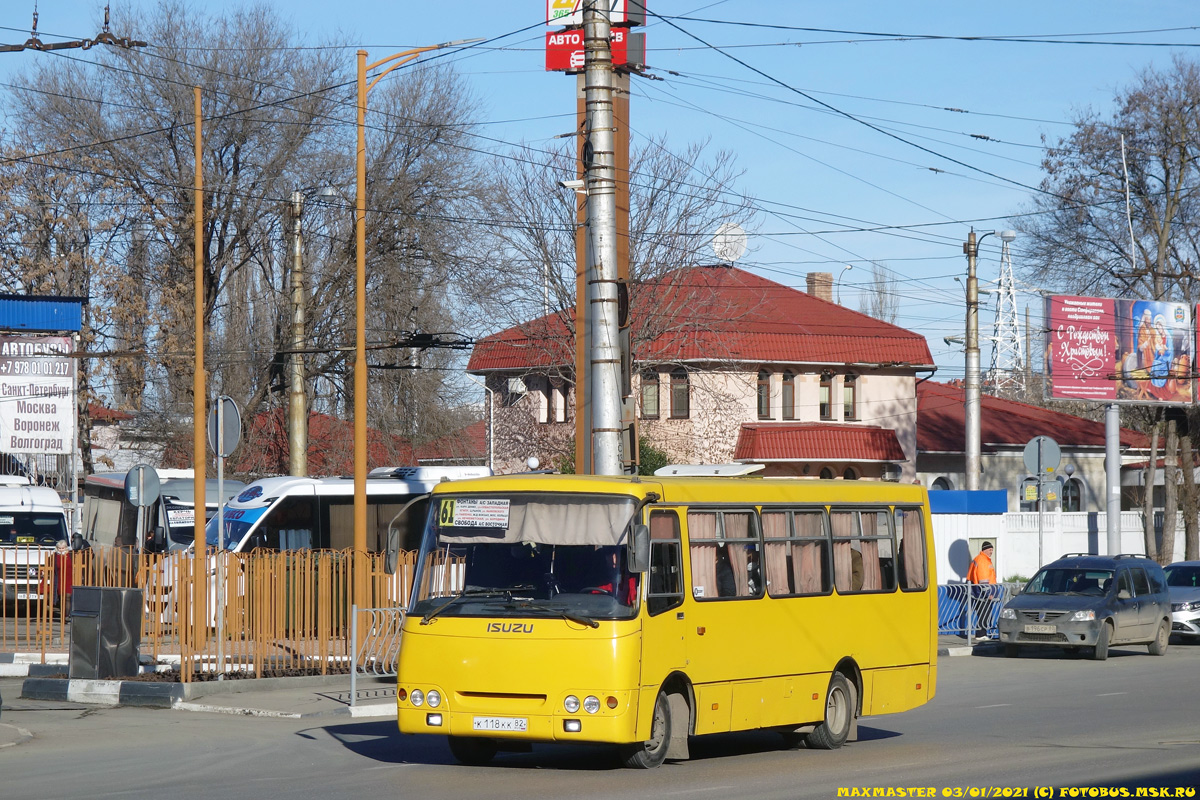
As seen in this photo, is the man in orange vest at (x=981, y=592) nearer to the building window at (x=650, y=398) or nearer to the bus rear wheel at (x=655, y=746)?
the building window at (x=650, y=398)

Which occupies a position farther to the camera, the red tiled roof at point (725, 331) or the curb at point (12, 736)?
the red tiled roof at point (725, 331)

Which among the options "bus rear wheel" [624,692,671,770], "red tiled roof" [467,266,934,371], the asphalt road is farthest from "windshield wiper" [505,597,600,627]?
"red tiled roof" [467,266,934,371]

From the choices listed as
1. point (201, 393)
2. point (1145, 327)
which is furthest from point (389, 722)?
point (1145, 327)

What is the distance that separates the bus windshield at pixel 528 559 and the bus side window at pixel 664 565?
22 cm

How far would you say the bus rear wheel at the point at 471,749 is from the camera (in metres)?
11.8

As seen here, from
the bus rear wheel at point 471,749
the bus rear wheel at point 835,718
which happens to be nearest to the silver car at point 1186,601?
the bus rear wheel at point 835,718

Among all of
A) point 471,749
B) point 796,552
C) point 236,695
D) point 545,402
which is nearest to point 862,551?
point 796,552

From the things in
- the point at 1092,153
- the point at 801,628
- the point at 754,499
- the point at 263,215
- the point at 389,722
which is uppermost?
the point at 1092,153

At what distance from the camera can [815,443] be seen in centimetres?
4625

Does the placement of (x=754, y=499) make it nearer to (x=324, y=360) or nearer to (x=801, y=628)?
(x=801, y=628)

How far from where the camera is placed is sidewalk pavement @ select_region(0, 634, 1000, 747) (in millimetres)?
15695

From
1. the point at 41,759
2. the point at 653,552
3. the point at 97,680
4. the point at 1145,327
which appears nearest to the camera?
the point at 653,552

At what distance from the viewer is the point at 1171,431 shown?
43688 millimetres

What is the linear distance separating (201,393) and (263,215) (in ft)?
55.9
